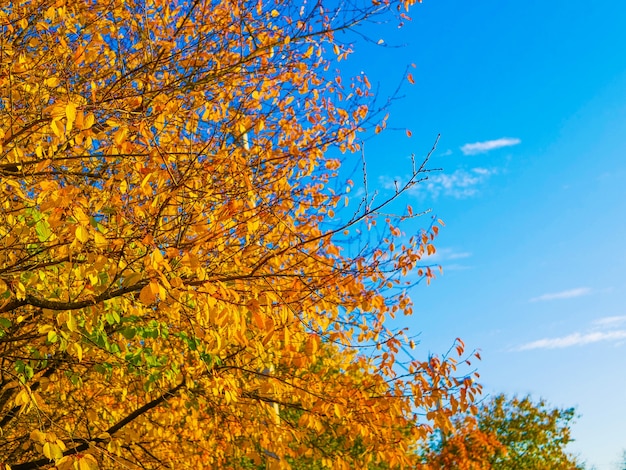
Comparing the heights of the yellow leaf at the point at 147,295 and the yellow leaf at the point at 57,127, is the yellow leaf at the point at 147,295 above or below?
below

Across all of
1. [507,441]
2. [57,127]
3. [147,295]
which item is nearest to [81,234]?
[147,295]

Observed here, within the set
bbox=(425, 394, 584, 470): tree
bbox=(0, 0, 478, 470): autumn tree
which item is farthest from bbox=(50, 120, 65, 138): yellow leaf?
bbox=(425, 394, 584, 470): tree

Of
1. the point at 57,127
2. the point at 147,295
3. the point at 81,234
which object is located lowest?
the point at 147,295

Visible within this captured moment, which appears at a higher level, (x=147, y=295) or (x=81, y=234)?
(x=81, y=234)

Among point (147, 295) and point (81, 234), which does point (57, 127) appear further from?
point (147, 295)

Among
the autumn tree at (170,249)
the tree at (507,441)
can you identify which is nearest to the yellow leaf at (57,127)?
the autumn tree at (170,249)

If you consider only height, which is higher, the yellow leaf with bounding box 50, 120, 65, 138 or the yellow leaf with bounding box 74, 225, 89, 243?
the yellow leaf with bounding box 50, 120, 65, 138

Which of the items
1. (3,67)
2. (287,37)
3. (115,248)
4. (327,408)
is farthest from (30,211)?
(287,37)

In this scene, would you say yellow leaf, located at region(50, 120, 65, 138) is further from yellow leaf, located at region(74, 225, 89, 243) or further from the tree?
the tree

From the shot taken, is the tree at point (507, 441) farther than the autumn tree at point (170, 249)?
Yes

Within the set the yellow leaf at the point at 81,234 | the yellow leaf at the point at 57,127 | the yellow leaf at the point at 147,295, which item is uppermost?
the yellow leaf at the point at 57,127

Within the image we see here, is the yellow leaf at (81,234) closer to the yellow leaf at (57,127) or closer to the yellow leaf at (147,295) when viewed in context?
the yellow leaf at (147,295)

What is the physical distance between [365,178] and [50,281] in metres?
3.20

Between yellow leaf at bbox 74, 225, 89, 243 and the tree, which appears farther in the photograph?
the tree
